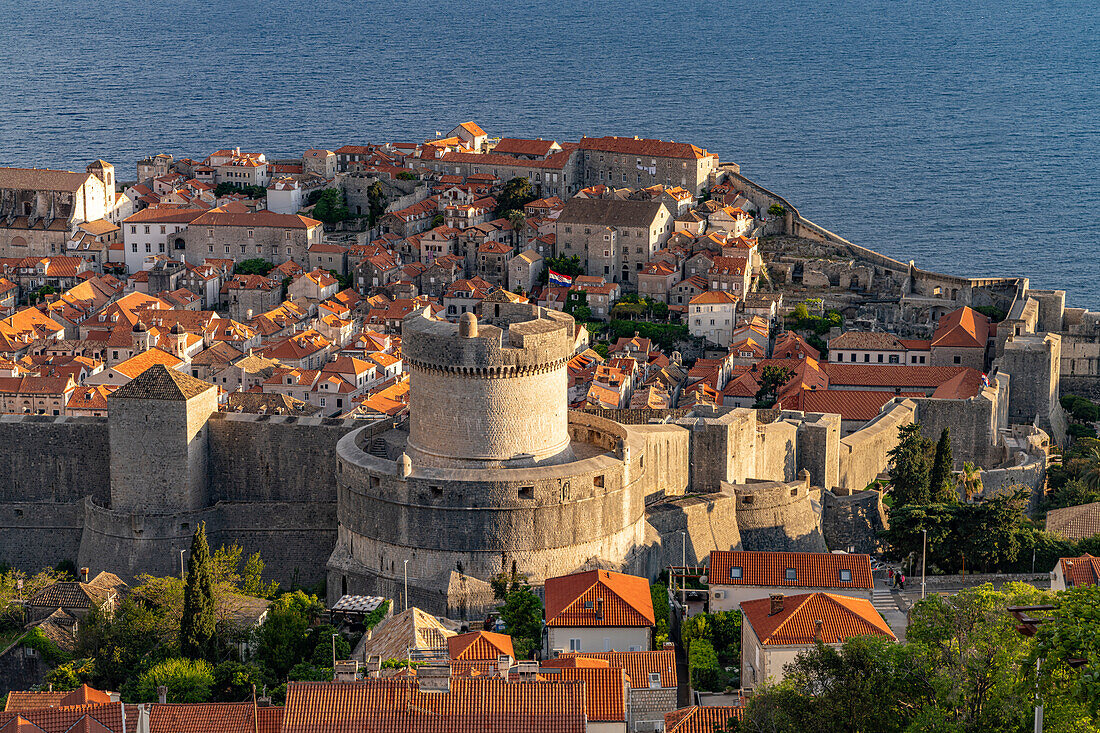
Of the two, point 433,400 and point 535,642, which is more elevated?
point 433,400

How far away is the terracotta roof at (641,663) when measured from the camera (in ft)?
106

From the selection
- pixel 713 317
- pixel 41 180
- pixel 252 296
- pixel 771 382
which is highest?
pixel 41 180

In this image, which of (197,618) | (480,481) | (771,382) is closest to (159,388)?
(197,618)

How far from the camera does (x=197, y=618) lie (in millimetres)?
37531

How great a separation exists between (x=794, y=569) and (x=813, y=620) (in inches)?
161

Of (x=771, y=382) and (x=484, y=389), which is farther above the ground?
(x=484, y=389)

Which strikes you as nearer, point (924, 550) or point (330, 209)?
point (924, 550)

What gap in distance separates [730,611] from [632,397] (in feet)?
111

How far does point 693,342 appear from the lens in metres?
81.8

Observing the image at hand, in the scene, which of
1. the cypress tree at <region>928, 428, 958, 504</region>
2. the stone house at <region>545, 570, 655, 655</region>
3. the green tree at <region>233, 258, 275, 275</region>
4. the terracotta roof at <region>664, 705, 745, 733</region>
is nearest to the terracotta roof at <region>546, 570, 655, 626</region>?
the stone house at <region>545, 570, 655, 655</region>

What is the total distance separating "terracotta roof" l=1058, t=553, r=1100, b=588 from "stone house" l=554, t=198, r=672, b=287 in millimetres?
52317

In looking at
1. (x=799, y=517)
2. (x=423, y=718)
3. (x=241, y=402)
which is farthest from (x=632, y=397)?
(x=423, y=718)

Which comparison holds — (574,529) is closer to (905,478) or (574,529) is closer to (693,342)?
(905,478)

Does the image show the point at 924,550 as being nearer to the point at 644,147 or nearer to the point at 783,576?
the point at 783,576
